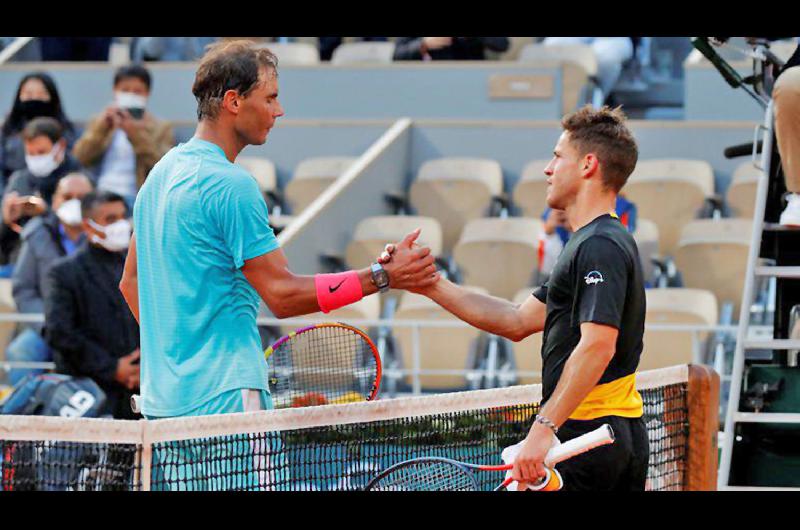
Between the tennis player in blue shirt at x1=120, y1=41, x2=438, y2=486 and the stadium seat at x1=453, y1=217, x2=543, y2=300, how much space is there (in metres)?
6.63

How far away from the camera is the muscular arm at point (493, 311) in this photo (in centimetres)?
511

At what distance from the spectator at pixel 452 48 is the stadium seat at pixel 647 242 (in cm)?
333

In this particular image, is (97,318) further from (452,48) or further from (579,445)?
(452,48)

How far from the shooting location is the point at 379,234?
11703mm

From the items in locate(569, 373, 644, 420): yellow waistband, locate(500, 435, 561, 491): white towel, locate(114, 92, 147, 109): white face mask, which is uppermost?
locate(114, 92, 147, 109): white face mask

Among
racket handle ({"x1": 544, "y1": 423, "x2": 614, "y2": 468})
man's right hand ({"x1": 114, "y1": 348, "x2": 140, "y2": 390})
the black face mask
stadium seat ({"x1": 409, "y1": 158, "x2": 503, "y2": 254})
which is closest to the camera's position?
racket handle ({"x1": 544, "y1": 423, "x2": 614, "y2": 468})

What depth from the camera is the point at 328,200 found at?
1177cm

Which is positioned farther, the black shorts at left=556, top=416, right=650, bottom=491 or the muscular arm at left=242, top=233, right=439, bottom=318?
the black shorts at left=556, top=416, right=650, bottom=491

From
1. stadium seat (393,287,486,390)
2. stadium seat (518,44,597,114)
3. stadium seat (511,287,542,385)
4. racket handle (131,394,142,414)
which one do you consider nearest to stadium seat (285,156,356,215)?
stadium seat (518,44,597,114)

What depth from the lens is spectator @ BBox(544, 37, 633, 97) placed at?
13992 millimetres

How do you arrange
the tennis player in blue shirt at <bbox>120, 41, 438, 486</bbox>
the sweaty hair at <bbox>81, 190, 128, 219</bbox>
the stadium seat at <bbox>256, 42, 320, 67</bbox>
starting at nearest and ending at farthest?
the tennis player in blue shirt at <bbox>120, 41, 438, 486</bbox> < the sweaty hair at <bbox>81, 190, 128, 219</bbox> < the stadium seat at <bbox>256, 42, 320, 67</bbox>

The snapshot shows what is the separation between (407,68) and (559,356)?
936cm

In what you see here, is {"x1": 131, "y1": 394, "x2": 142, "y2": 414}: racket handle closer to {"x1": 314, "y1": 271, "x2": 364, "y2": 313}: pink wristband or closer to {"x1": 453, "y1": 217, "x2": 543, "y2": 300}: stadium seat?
{"x1": 314, "y1": 271, "x2": 364, "y2": 313}: pink wristband
